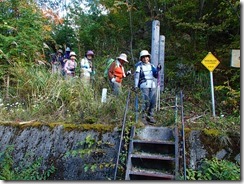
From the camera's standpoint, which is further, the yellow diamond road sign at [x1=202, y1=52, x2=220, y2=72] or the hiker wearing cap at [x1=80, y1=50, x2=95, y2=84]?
the hiker wearing cap at [x1=80, y1=50, x2=95, y2=84]

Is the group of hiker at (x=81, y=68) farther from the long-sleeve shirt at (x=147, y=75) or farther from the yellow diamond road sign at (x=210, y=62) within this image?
the yellow diamond road sign at (x=210, y=62)

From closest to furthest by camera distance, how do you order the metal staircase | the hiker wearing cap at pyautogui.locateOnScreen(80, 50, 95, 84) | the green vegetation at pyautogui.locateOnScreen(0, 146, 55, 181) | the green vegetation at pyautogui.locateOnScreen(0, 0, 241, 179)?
the metal staircase, the green vegetation at pyautogui.locateOnScreen(0, 146, 55, 181), the green vegetation at pyautogui.locateOnScreen(0, 0, 241, 179), the hiker wearing cap at pyautogui.locateOnScreen(80, 50, 95, 84)

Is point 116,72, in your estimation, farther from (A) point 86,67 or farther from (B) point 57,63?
(B) point 57,63

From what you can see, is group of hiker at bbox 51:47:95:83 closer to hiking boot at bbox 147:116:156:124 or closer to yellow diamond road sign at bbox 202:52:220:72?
hiking boot at bbox 147:116:156:124

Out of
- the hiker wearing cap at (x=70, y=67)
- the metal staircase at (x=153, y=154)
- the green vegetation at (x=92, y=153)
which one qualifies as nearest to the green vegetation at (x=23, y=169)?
the green vegetation at (x=92, y=153)

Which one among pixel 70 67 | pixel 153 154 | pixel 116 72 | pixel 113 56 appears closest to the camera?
pixel 153 154

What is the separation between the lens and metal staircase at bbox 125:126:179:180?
427 cm

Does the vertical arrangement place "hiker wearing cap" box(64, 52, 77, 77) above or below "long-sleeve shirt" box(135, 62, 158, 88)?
above

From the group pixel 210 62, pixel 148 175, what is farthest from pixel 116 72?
pixel 148 175

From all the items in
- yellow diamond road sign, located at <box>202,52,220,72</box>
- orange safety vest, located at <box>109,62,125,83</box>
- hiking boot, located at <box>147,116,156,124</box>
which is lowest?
hiking boot, located at <box>147,116,156,124</box>

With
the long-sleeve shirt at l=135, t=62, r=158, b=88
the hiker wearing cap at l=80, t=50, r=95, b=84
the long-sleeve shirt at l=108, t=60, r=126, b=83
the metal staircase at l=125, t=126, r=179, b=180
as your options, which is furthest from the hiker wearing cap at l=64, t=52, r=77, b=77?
the metal staircase at l=125, t=126, r=179, b=180

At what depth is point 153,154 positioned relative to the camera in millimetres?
4699

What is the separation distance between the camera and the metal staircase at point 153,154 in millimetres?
4270

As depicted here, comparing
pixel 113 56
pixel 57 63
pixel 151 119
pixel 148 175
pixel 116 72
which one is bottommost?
pixel 148 175
